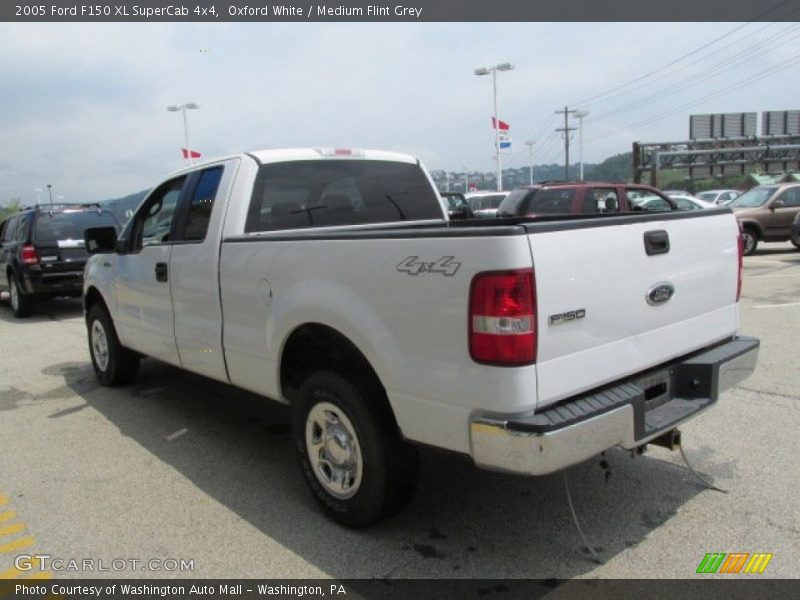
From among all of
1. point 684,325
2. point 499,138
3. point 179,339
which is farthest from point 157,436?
point 499,138

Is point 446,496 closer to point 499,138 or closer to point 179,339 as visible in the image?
point 179,339

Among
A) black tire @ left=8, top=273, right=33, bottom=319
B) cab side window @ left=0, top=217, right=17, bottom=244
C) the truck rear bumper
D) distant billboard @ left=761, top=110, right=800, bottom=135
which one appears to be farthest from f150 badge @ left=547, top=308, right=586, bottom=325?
distant billboard @ left=761, top=110, right=800, bottom=135

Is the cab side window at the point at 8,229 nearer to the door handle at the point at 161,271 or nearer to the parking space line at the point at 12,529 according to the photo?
the door handle at the point at 161,271

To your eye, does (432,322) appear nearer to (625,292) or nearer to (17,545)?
(625,292)

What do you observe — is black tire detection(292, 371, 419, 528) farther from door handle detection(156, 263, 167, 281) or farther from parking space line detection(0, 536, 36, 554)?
door handle detection(156, 263, 167, 281)

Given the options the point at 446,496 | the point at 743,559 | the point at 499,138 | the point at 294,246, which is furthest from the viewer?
the point at 499,138

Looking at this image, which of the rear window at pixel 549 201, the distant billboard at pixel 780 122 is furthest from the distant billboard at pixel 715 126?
the rear window at pixel 549 201

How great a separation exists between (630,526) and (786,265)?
12302 millimetres

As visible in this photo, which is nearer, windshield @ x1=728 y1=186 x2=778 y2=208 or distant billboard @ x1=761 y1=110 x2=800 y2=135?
windshield @ x1=728 y1=186 x2=778 y2=208

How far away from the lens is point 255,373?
382 cm

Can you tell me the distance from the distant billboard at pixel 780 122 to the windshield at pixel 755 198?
4336 cm

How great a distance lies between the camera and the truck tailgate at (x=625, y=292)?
100 inches

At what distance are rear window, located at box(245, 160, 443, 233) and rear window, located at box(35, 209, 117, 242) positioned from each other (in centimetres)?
849

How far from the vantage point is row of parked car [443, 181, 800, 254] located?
12.1 metres
